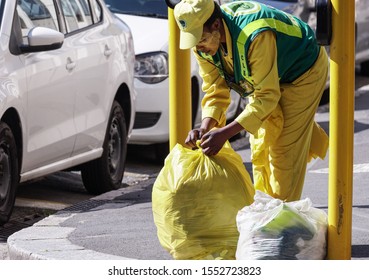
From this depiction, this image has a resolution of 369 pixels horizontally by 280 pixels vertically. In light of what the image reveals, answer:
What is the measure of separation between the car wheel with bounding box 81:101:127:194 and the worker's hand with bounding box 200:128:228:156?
12.0 ft

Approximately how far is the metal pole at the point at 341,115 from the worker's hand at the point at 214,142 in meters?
0.54

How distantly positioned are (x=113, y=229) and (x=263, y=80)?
6.22 ft

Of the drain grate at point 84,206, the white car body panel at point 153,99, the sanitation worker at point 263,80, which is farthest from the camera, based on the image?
the white car body panel at point 153,99

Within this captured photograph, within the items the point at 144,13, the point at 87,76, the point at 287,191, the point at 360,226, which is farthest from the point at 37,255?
the point at 144,13

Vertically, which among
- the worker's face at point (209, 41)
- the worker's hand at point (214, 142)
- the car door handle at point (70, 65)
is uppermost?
the worker's face at point (209, 41)

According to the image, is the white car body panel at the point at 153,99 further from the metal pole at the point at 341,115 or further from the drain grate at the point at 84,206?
the metal pole at the point at 341,115

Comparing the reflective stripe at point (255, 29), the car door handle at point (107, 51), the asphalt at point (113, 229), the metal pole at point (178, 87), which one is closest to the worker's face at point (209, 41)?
the reflective stripe at point (255, 29)

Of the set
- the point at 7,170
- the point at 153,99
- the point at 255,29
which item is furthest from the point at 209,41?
the point at 153,99

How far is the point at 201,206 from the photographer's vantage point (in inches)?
245

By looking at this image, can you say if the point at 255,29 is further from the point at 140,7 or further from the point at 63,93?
the point at 140,7

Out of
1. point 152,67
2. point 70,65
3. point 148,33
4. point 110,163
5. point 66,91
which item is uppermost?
point 70,65

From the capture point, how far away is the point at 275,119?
641 centimetres

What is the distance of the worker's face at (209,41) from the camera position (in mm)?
6070
